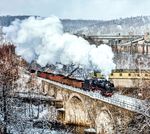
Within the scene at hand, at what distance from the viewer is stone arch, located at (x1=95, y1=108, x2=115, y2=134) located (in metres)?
33.8

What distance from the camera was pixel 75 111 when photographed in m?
45.3

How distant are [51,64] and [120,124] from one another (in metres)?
31.3

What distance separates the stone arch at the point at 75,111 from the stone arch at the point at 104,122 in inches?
143

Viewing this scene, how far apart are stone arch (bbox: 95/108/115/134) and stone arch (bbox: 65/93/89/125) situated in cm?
364

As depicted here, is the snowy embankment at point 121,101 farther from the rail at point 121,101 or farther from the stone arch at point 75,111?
the stone arch at point 75,111

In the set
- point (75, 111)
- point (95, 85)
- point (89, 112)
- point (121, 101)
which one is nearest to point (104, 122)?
point (121, 101)

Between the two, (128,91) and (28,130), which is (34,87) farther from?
(28,130)

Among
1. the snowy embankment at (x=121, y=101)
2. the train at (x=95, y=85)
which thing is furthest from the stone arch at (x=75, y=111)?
the train at (x=95, y=85)

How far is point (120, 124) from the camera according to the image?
104ft

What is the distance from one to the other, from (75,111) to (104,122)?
10217 millimetres

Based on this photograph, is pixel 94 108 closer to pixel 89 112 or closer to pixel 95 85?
pixel 89 112

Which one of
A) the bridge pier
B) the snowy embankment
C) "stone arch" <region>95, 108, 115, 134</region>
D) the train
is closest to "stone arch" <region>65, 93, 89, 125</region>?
the bridge pier

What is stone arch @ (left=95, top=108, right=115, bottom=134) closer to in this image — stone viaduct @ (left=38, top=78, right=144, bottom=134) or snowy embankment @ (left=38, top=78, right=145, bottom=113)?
stone viaduct @ (left=38, top=78, right=144, bottom=134)

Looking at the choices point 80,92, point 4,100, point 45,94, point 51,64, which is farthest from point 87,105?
point 51,64
